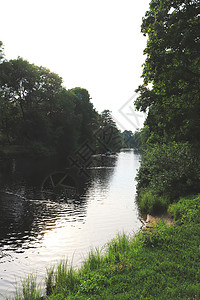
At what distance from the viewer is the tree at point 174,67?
12422mm

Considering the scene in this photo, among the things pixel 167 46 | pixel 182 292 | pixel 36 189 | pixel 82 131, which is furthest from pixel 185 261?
pixel 82 131

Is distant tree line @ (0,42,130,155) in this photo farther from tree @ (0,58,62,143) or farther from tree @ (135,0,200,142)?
tree @ (135,0,200,142)

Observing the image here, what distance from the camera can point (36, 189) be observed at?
21672 millimetres

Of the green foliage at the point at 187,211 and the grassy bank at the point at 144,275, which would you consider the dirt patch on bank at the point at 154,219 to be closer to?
the green foliage at the point at 187,211

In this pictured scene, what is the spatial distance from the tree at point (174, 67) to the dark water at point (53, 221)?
656cm

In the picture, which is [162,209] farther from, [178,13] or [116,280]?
[178,13]

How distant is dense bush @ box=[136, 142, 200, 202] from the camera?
45.2 feet

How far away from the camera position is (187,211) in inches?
411

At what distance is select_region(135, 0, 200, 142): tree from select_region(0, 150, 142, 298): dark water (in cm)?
656

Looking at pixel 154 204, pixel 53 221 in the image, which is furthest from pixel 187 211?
pixel 53 221

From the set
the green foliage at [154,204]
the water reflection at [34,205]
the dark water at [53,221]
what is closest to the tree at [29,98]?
the water reflection at [34,205]

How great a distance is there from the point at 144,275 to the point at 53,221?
30.5ft

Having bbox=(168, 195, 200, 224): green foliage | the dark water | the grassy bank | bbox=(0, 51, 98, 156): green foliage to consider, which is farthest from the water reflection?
bbox=(0, 51, 98, 156): green foliage

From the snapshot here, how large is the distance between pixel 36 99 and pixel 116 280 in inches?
2236
